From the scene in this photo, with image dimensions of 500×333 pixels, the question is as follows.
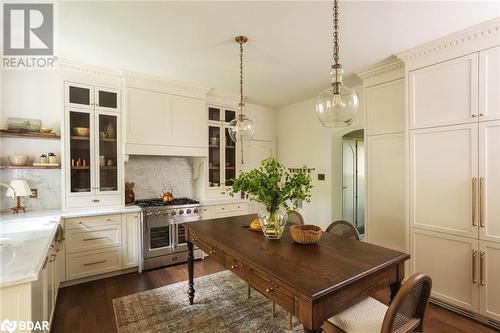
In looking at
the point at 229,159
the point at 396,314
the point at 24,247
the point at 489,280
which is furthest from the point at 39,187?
the point at 489,280

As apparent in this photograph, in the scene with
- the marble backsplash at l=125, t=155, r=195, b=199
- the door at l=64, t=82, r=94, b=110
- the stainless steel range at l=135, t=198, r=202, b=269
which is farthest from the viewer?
the marble backsplash at l=125, t=155, r=195, b=199

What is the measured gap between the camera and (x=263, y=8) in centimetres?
193

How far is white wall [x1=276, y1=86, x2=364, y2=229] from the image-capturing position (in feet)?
13.7

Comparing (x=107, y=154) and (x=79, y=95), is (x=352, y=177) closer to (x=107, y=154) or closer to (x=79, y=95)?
(x=107, y=154)

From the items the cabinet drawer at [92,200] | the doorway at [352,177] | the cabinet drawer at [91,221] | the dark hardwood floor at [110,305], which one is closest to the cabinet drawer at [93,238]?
the cabinet drawer at [91,221]

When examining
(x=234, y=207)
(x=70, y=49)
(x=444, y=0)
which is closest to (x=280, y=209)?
(x=444, y=0)

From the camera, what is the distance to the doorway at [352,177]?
179 inches

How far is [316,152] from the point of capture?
14.6 ft

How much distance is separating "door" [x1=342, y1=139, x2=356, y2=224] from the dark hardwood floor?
6.45ft

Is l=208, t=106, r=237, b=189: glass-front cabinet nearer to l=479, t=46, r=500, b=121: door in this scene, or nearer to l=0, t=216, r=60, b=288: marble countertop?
l=0, t=216, r=60, b=288: marble countertop

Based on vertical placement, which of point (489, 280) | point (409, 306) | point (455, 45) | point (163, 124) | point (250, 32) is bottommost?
point (489, 280)

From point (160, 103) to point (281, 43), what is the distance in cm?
195

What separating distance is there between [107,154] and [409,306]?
3.51m

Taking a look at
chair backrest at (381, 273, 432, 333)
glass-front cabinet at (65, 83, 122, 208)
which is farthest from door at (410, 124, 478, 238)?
glass-front cabinet at (65, 83, 122, 208)
